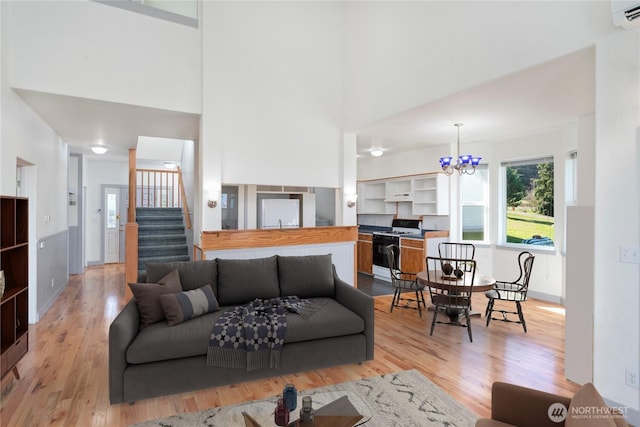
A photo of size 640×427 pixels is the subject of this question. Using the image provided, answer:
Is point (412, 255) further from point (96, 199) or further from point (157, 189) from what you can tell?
point (96, 199)

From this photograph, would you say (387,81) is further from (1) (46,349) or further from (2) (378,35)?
(1) (46,349)

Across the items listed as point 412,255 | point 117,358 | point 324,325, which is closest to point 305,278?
point 324,325

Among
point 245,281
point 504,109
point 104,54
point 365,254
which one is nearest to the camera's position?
point 245,281

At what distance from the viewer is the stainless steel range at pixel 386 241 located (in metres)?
7.12

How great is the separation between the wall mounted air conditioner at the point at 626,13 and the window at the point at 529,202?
3840 millimetres

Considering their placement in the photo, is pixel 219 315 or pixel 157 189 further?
pixel 157 189

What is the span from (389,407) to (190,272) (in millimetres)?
2190

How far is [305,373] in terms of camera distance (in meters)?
3.10


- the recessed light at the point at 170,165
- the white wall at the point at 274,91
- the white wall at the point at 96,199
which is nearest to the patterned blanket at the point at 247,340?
the white wall at the point at 274,91

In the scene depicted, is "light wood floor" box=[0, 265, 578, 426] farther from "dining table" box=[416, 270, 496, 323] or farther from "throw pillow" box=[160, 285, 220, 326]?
"throw pillow" box=[160, 285, 220, 326]

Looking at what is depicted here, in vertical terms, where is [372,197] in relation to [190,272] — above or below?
above

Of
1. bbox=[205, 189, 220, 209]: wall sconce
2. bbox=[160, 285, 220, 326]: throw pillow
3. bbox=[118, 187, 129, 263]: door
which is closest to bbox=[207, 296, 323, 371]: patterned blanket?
bbox=[160, 285, 220, 326]: throw pillow

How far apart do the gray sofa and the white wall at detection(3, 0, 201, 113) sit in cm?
246

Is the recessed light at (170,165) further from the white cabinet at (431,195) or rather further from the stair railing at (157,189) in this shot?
the white cabinet at (431,195)
